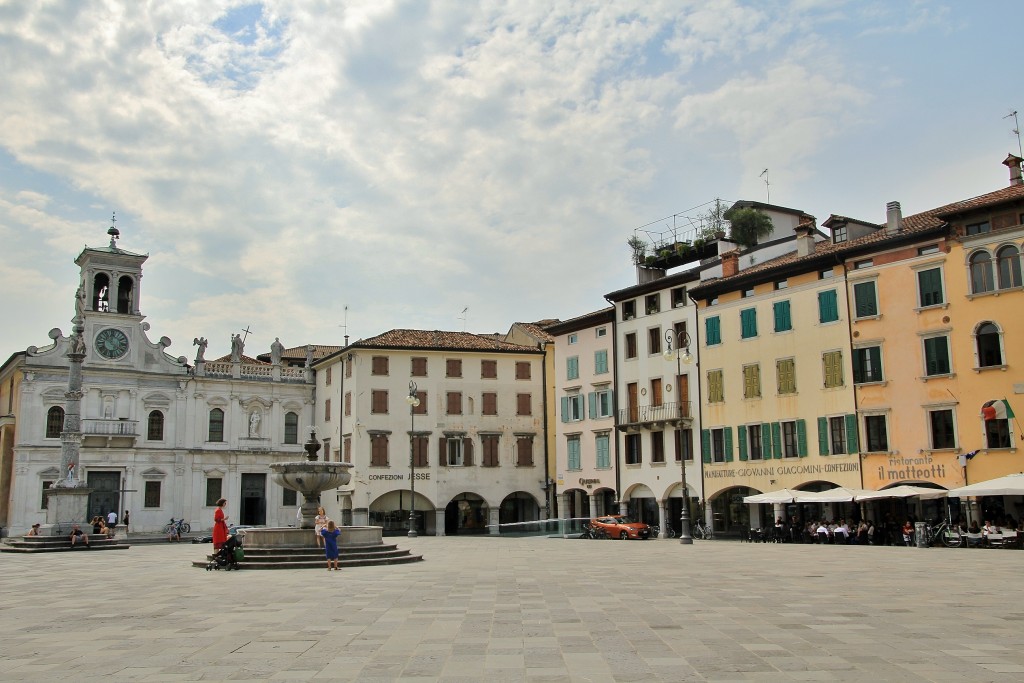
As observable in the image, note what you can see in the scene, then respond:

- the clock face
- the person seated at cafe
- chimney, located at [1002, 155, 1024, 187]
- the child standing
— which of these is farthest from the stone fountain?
the clock face

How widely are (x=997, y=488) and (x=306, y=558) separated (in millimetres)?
21515

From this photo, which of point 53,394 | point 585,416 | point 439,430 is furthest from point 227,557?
point 53,394

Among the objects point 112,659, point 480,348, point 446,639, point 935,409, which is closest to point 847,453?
point 935,409

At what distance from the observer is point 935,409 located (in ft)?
114

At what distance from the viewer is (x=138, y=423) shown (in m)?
56.9

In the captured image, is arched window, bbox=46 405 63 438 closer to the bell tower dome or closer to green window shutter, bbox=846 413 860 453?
the bell tower dome

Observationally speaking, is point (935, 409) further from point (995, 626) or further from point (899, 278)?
point (995, 626)

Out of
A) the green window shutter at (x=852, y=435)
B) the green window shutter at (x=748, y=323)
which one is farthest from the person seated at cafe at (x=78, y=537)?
the green window shutter at (x=852, y=435)

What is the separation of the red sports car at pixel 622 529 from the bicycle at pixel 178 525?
2599cm

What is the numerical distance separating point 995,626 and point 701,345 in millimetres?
33160

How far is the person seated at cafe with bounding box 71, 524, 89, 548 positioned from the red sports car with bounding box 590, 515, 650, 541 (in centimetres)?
2220

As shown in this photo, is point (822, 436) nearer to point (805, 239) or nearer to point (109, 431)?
point (805, 239)

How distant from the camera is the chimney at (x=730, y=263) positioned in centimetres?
4441

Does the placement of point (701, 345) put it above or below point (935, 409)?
above
